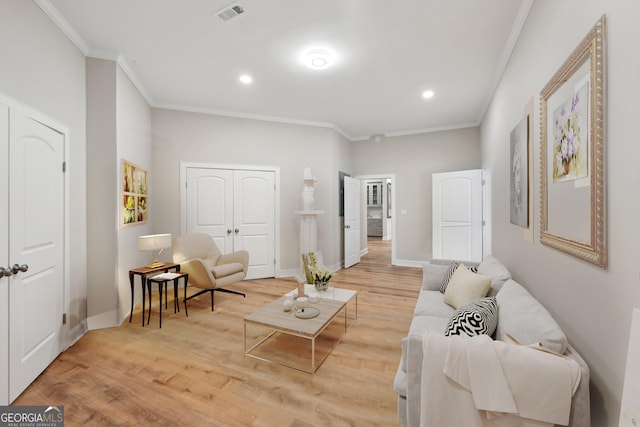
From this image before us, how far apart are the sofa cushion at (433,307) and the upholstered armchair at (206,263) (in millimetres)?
2464

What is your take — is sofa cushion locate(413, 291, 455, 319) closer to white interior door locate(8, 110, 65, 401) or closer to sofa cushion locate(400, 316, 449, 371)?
sofa cushion locate(400, 316, 449, 371)

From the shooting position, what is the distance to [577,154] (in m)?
1.35

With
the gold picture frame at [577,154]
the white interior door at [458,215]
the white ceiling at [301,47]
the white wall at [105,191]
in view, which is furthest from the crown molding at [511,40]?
the white wall at [105,191]

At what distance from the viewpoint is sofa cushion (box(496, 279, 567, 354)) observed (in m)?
1.23

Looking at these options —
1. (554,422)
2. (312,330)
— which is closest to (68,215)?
(312,330)

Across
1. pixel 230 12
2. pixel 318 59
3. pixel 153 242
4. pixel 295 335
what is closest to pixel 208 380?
pixel 295 335

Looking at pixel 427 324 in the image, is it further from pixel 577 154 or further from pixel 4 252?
pixel 4 252

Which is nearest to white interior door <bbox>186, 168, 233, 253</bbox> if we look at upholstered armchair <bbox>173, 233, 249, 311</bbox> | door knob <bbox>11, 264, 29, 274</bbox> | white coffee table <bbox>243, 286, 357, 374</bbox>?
upholstered armchair <bbox>173, 233, 249, 311</bbox>

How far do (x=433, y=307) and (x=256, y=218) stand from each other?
337cm

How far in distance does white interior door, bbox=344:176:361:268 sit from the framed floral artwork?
11.5 ft

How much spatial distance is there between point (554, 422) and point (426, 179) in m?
5.14

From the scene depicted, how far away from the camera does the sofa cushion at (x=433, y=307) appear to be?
2.33 m

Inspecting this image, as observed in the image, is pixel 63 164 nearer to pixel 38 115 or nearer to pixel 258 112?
pixel 38 115

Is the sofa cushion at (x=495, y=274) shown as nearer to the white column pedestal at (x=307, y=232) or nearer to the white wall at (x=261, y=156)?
the white column pedestal at (x=307, y=232)
